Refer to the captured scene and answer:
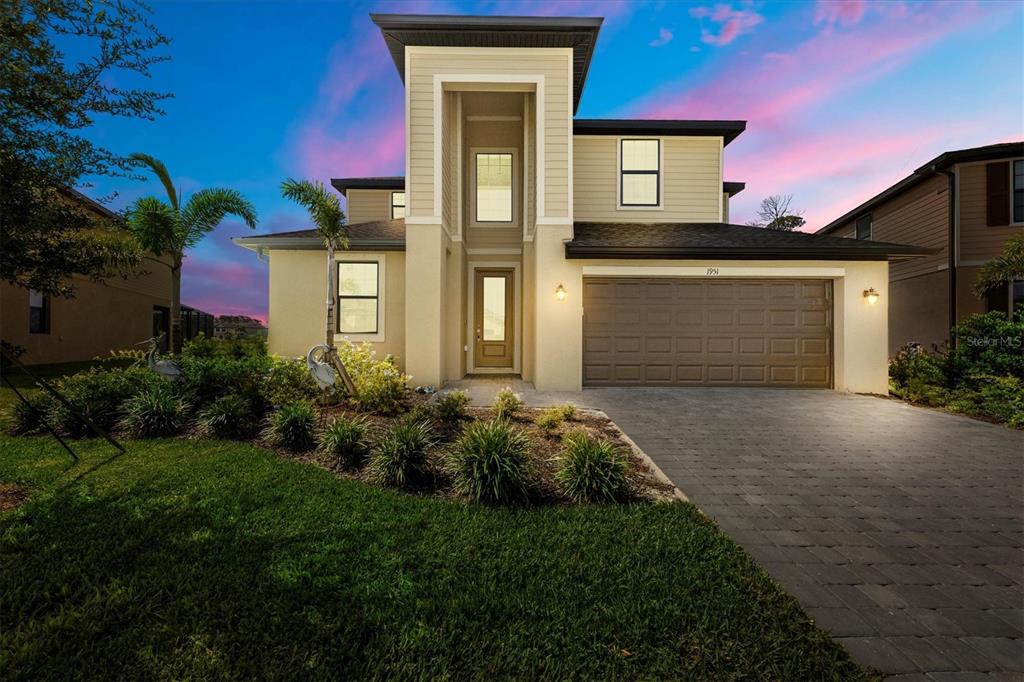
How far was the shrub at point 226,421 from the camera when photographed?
188 inches

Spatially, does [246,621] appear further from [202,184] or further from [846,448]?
[202,184]

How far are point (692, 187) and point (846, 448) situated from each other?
8.19 m

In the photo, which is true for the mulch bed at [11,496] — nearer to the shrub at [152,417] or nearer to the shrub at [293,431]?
the shrub at [152,417]

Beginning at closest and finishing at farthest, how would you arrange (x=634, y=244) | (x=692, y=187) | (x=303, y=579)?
(x=303, y=579)
(x=634, y=244)
(x=692, y=187)

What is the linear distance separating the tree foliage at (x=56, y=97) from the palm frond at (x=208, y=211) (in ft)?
4.52

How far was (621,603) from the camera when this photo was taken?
2.00 m

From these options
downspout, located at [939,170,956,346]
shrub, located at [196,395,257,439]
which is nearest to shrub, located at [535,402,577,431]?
shrub, located at [196,395,257,439]

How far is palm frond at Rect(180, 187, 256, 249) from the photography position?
820 cm

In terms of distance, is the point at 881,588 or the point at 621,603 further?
the point at 881,588

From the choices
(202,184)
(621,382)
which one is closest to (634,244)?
(621,382)

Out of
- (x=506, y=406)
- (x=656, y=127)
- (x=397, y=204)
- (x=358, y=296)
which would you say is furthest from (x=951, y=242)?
(x=397, y=204)

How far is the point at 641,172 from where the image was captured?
10.9 metres

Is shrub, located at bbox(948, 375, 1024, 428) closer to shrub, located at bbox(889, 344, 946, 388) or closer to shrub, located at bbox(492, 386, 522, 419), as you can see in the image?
shrub, located at bbox(889, 344, 946, 388)

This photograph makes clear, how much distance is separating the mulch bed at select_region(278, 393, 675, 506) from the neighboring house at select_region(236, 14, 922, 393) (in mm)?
2737
